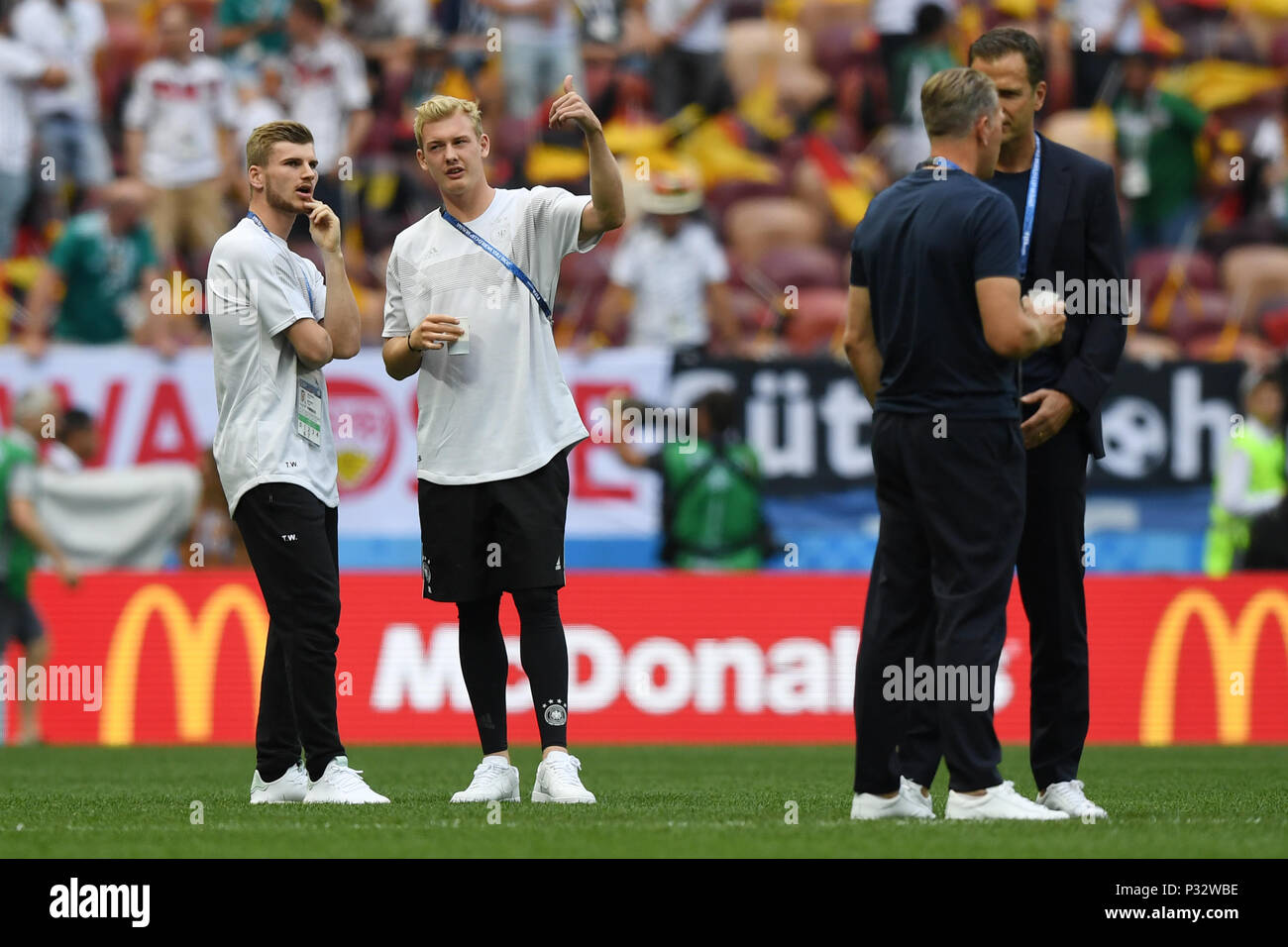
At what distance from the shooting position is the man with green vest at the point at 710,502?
13148mm

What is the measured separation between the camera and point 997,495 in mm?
5957

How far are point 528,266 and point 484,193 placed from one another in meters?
0.34

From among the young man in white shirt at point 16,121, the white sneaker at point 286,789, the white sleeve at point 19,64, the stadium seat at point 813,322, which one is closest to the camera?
the white sneaker at point 286,789

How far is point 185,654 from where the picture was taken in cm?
1222

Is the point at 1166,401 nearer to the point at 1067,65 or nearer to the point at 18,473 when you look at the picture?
the point at 1067,65

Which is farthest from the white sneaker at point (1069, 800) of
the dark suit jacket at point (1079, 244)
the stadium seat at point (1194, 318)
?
the stadium seat at point (1194, 318)

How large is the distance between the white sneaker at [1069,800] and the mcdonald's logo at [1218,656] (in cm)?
565

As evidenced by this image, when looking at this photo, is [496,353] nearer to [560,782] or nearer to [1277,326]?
[560,782]

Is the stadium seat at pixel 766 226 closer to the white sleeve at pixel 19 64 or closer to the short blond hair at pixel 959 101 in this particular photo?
the white sleeve at pixel 19 64

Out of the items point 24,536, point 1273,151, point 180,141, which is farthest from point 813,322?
point 24,536

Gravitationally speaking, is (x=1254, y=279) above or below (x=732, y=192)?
below

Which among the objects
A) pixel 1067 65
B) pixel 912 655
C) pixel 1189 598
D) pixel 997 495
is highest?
pixel 1067 65

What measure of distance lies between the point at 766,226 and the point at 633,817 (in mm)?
10108
